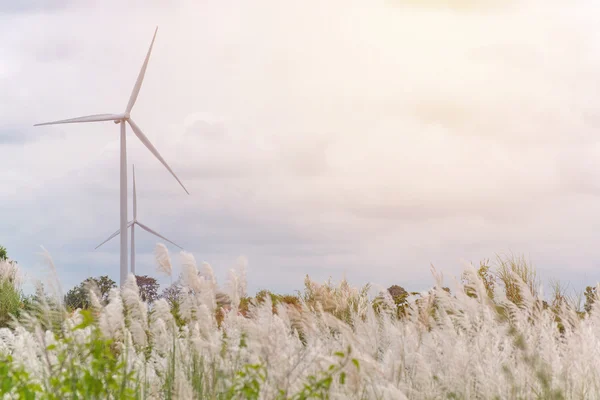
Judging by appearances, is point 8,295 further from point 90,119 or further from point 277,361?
point 277,361

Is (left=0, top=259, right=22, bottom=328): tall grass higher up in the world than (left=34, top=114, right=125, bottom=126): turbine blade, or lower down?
lower down

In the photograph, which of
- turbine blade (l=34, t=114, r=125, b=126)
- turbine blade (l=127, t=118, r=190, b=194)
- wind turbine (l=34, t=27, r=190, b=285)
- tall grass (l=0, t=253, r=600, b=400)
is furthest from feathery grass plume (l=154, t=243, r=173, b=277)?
turbine blade (l=34, t=114, r=125, b=126)

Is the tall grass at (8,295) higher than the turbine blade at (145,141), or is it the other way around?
the turbine blade at (145,141)

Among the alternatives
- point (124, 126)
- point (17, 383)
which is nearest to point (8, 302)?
point (124, 126)

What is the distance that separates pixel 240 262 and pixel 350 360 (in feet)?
5.89

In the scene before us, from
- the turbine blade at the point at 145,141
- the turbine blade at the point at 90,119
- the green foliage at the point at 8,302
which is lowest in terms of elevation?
the green foliage at the point at 8,302

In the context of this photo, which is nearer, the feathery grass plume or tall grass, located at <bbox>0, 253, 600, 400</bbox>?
tall grass, located at <bbox>0, 253, 600, 400</bbox>

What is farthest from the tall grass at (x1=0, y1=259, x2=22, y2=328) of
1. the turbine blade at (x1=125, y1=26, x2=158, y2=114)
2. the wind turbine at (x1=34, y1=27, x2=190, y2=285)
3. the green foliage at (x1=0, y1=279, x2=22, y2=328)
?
the turbine blade at (x1=125, y1=26, x2=158, y2=114)

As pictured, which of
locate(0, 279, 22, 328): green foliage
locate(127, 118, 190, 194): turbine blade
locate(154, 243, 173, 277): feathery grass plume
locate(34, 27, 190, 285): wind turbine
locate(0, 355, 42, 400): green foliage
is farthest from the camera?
locate(127, 118, 190, 194): turbine blade

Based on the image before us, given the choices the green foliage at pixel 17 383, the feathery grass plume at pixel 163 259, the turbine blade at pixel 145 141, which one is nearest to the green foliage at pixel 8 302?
the turbine blade at pixel 145 141

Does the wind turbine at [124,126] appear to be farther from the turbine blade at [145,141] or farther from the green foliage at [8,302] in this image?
the green foliage at [8,302]

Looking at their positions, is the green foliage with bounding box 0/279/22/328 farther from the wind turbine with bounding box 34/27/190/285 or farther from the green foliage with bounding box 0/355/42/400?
the green foliage with bounding box 0/355/42/400

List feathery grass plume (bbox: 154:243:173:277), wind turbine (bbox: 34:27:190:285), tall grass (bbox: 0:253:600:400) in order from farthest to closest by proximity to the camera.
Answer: wind turbine (bbox: 34:27:190:285), feathery grass plume (bbox: 154:243:173:277), tall grass (bbox: 0:253:600:400)

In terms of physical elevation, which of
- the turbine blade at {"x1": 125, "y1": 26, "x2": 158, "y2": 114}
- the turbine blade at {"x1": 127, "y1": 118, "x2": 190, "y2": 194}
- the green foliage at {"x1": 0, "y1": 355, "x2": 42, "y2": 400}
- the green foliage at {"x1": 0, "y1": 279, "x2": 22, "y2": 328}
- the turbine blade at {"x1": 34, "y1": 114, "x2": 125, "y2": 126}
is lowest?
the green foliage at {"x1": 0, "y1": 355, "x2": 42, "y2": 400}
